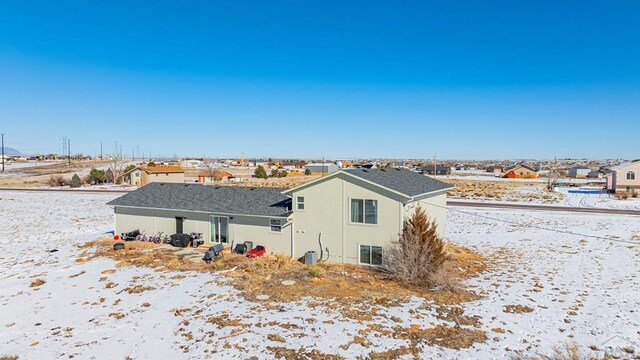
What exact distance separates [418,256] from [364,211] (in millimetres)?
4296

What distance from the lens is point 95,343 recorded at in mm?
13992

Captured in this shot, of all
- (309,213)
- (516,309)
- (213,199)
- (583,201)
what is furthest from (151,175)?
(583,201)

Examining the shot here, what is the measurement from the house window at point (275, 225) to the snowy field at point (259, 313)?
601 centimetres

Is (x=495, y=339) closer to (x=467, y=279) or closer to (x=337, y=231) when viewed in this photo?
(x=467, y=279)

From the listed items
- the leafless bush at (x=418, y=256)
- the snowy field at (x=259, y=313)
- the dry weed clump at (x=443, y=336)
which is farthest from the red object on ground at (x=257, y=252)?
the dry weed clump at (x=443, y=336)

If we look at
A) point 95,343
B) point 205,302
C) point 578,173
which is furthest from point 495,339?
point 578,173

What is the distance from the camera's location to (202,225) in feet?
94.2

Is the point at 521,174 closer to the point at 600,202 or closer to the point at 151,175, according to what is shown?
the point at 600,202

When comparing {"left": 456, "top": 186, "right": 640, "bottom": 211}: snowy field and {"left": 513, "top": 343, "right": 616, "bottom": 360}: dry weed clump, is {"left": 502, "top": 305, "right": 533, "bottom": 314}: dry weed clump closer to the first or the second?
{"left": 513, "top": 343, "right": 616, "bottom": 360}: dry weed clump

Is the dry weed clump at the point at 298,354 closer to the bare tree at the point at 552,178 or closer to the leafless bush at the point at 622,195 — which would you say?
the leafless bush at the point at 622,195

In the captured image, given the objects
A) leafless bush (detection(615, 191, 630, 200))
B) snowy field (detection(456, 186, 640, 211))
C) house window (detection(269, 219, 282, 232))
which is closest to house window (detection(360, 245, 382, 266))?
house window (detection(269, 219, 282, 232))

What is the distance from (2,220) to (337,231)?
1556 inches

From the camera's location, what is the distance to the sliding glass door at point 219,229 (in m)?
27.7

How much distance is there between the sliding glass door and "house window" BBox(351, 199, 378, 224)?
9958 millimetres
